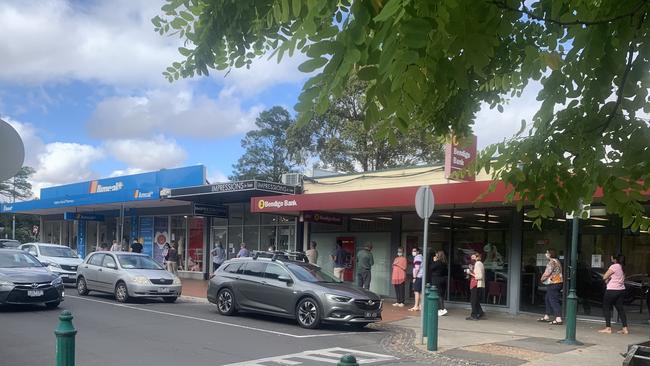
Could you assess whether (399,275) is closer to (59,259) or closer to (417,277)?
(417,277)

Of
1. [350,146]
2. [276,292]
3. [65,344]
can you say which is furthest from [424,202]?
[350,146]

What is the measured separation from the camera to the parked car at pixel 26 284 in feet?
43.5

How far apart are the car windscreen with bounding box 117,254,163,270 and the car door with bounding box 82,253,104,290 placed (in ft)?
2.66

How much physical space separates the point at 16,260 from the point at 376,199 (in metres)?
9.38

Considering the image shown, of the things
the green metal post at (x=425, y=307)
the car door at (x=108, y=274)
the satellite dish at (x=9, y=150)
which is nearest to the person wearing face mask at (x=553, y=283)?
the green metal post at (x=425, y=307)

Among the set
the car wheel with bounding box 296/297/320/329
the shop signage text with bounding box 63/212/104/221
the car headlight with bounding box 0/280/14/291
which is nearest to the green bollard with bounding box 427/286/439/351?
the car wheel with bounding box 296/297/320/329

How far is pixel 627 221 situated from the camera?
4.34m

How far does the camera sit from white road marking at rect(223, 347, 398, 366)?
9.09m

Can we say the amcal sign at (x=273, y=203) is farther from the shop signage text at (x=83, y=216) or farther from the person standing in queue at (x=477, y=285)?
the shop signage text at (x=83, y=216)

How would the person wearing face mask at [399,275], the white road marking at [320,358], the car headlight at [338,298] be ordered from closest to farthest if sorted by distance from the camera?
the white road marking at [320,358]
the car headlight at [338,298]
the person wearing face mask at [399,275]

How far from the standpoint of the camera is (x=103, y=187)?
31.7 metres

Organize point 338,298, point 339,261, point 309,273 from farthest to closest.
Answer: point 339,261 → point 309,273 → point 338,298

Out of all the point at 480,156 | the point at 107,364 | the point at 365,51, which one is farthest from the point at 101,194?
the point at 365,51

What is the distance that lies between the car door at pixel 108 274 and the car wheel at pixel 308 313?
254 inches
